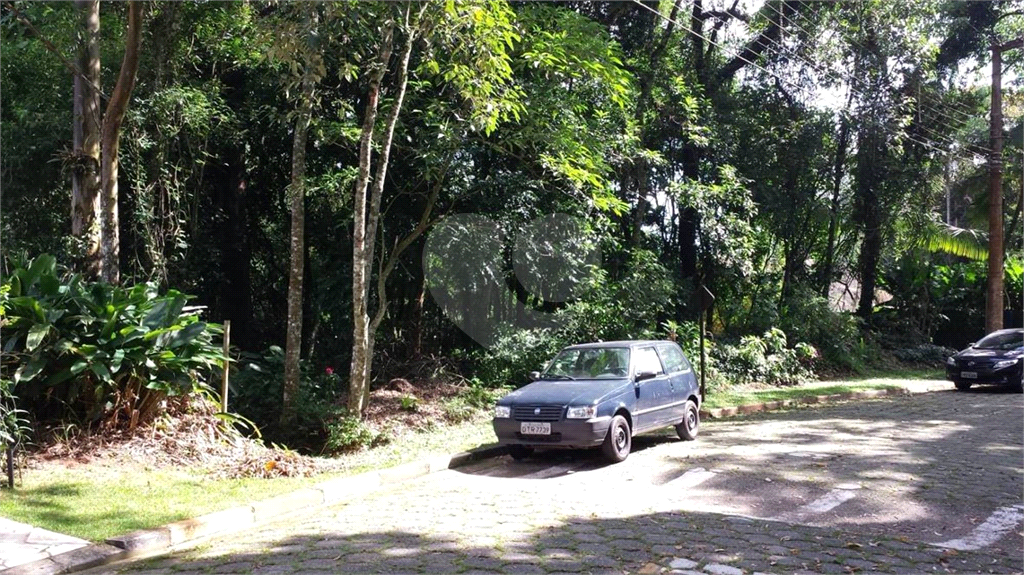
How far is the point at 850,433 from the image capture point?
1301cm

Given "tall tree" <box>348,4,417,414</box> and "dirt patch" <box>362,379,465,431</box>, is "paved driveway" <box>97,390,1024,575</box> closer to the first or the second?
"tall tree" <box>348,4,417,414</box>

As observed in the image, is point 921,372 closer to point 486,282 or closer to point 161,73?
point 486,282

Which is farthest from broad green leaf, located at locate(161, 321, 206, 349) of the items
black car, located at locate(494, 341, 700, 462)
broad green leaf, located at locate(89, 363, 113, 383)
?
black car, located at locate(494, 341, 700, 462)

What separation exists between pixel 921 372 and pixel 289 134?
19.9 metres

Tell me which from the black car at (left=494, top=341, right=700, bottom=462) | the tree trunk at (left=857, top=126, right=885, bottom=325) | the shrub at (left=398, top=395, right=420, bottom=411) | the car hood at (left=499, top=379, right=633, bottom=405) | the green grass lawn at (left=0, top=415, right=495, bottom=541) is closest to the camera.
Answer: the green grass lawn at (left=0, top=415, right=495, bottom=541)

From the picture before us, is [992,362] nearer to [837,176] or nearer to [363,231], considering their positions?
[837,176]

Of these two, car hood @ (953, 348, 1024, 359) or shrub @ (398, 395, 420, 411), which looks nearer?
shrub @ (398, 395, 420, 411)

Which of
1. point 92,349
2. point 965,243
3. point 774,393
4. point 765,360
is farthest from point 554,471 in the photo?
point 965,243

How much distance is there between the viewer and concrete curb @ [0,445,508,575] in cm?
652

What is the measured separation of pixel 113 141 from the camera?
1177 centimetres

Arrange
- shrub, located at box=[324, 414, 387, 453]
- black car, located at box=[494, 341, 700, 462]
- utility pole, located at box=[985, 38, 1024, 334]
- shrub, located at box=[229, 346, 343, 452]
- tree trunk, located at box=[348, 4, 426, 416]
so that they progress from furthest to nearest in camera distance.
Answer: utility pole, located at box=[985, 38, 1024, 334] → shrub, located at box=[229, 346, 343, 452] → shrub, located at box=[324, 414, 387, 453] → tree trunk, located at box=[348, 4, 426, 416] → black car, located at box=[494, 341, 700, 462]

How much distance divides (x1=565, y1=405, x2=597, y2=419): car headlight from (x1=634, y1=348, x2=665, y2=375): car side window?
1.50m

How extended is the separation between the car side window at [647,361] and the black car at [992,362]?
12.6m

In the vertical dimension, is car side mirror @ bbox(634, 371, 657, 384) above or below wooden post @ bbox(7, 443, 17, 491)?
above
